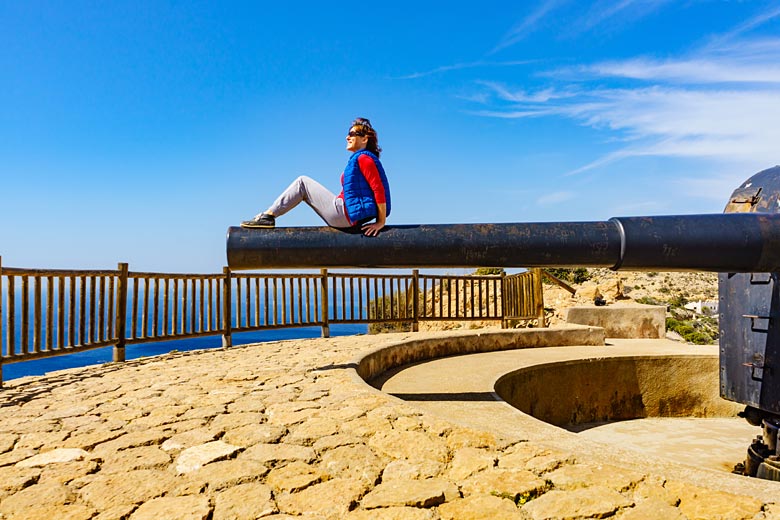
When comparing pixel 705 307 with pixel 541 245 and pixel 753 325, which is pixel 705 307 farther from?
pixel 541 245

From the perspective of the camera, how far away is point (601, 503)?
2.32m

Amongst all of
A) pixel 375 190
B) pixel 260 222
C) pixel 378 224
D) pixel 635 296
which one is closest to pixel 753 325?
pixel 378 224

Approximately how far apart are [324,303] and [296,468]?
8.26 meters

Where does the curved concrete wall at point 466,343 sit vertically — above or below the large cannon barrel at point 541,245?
below

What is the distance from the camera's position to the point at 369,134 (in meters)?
4.78

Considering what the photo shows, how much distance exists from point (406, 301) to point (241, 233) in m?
8.20

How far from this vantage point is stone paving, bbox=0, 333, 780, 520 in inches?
92.0

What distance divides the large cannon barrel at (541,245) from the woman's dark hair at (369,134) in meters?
0.92

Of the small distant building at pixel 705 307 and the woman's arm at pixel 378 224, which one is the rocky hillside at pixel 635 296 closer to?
the small distant building at pixel 705 307

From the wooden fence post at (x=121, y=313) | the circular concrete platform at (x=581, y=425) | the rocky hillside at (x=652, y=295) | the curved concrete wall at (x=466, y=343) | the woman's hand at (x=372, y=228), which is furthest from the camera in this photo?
the rocky hillside at (x=652, y=295)

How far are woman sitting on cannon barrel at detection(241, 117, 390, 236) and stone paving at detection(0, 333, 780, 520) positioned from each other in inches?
55.1

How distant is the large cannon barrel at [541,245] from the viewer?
3191 mm

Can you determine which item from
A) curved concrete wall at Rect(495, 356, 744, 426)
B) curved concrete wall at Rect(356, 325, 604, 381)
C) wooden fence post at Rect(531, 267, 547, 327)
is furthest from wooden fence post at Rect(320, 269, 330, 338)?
curved concrete wall at Rect(495, 356, 744, 426)

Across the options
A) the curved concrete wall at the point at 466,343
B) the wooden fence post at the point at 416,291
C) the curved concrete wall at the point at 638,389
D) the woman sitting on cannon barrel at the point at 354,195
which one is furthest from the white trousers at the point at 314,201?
the wooden fence post at the point at 416,291
